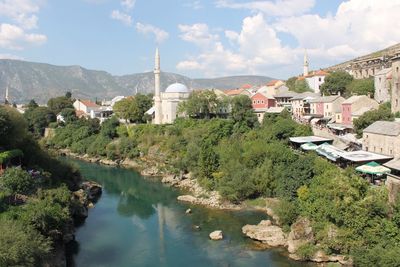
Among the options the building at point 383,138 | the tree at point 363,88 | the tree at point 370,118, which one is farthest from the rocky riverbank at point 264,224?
the tree at point 363,88

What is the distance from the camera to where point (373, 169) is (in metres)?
22.5

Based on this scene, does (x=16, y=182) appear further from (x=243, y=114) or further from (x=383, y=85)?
(x=383, y=85)

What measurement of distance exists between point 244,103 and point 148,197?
14771 millimetres

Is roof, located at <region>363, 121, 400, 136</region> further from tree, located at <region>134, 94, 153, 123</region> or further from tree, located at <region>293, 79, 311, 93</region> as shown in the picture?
tree, located at <region>134, 94, 153, 123</region>

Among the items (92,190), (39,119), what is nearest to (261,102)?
(92,190)

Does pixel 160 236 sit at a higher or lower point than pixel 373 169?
lower

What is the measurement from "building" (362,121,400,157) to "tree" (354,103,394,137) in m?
1.98

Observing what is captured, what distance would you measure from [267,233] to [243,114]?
69.4 ft

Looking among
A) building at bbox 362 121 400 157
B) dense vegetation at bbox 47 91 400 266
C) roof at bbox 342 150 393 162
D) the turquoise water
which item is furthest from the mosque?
roof at bbox 342 150 393 162

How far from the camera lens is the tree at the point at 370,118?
2903cm

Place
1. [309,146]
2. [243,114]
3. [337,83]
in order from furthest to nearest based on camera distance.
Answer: [337,83]
[243,114]
[309,146]

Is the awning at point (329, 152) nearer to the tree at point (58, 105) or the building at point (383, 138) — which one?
the building at point (383, 138)

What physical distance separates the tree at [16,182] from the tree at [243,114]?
2264 cm

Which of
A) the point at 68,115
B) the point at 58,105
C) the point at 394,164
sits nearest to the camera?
the point at 394,164
